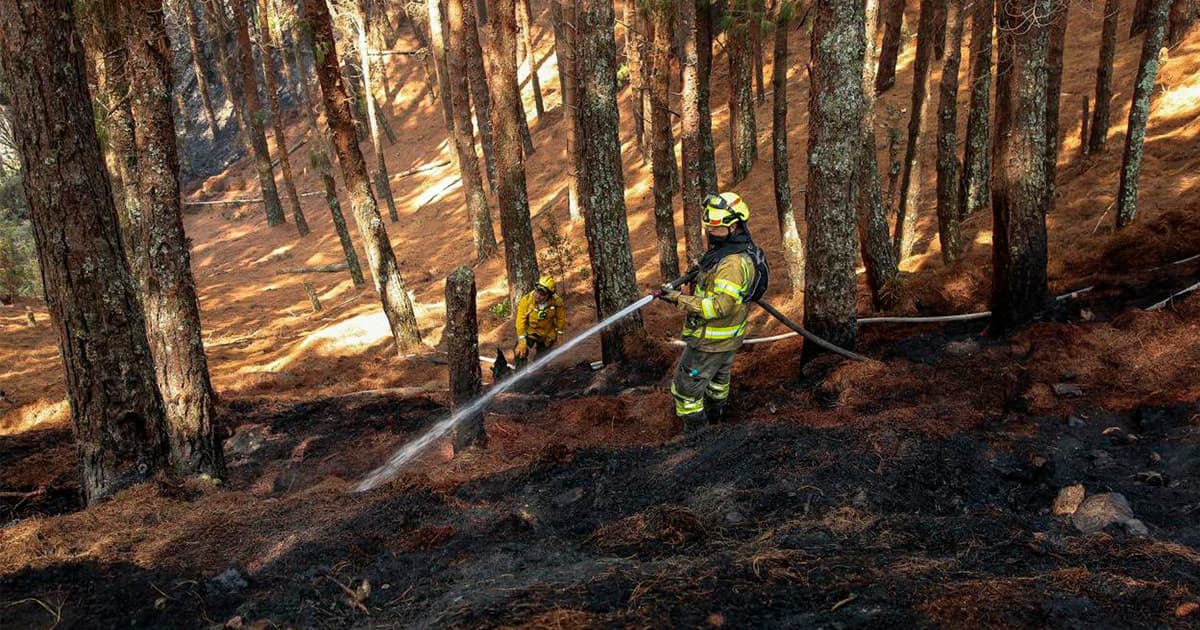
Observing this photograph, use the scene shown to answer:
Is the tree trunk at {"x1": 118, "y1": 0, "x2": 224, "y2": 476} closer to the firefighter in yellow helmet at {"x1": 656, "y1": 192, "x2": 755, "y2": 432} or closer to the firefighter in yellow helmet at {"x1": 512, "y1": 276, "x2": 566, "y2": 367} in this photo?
the firefighter in yellow helmet at {"x1": 512, "y1": 276, "x2": 566, "y2": 367}

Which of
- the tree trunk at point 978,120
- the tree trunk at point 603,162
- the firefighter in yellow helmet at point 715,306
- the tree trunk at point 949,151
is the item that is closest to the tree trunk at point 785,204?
the tree trunk at point 949,151

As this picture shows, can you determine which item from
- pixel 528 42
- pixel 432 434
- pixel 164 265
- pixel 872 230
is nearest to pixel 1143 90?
pixel 872 230

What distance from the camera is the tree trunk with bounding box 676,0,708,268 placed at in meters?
13.4

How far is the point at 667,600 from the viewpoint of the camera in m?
3.81

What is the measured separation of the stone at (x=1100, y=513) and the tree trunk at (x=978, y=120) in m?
9.46

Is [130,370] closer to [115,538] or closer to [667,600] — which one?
[115,538]

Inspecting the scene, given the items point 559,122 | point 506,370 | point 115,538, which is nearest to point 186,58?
point 559,122

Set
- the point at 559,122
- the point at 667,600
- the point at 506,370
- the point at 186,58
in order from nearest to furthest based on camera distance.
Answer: the point at 667,600 → the point at 506,370 → the point at 559,122 → the point at 186,58

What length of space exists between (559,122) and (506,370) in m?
25.3

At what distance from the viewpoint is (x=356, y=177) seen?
1378 centimetres

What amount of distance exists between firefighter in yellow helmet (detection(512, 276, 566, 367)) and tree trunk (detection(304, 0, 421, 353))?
4.42 meters

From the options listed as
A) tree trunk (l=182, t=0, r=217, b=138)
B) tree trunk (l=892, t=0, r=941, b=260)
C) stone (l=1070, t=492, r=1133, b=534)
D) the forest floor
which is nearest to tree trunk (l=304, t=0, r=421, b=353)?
the forest floor

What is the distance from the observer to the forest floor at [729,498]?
153 inches

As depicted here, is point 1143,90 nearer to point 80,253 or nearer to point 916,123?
point 916,123
